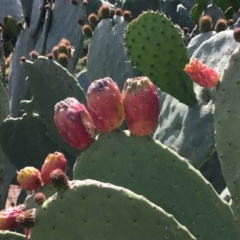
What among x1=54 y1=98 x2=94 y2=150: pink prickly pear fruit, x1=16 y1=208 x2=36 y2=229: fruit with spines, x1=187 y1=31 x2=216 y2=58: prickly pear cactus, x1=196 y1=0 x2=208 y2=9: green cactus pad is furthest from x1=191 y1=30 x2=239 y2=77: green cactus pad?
x1=196 y1=0 x2=208 y2=9: green cactus pad

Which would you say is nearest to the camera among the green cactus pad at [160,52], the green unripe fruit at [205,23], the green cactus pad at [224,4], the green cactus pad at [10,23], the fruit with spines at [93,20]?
the green cactus pad at [160,52]

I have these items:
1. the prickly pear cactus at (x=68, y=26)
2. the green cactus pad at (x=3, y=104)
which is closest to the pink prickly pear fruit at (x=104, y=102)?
the green cactus pad at (x=3, y=104)

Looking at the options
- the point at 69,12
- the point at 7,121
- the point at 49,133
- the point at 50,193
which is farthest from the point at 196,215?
the point at 69,12

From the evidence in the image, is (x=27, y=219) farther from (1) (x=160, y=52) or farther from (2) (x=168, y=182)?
(1) (x=160, y=52)

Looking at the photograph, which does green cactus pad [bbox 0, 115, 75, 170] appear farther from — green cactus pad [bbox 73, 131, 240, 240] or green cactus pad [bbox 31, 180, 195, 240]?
green cactus pad [bbox 31, 180, 195, 240]

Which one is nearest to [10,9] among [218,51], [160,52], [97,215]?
[160,52]

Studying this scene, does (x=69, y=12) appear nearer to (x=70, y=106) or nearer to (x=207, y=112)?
(x=207, y=112)

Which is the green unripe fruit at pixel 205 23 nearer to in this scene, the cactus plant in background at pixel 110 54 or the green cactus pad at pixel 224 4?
the cactus plant in background at pixel 110 54
